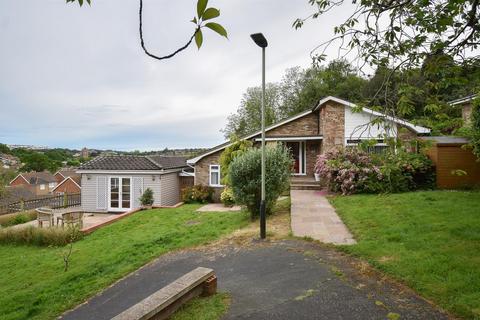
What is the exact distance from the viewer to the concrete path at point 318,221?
7478 mm

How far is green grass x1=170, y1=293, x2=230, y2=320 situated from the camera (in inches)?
160

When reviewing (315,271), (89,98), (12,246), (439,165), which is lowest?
(12,246)

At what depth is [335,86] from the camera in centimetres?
3328

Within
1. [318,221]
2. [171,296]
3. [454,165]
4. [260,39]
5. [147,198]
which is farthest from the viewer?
[147,198]

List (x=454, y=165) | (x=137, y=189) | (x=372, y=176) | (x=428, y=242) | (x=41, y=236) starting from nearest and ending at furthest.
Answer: (x=428, y=242) < (x=41, y=236) < (x=454, y=165) < (x=372, y=176) < (x=137, y=189)

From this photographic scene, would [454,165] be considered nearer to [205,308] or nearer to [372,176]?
[372,176]

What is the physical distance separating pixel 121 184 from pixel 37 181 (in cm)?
5197

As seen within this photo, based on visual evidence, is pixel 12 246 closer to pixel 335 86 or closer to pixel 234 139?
pixel 234 139

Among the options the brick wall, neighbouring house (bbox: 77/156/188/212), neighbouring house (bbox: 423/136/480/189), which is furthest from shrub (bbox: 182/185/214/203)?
neighbouring house (bbox: 423/136/480/189)

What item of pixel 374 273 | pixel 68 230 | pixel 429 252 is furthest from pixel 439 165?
pixel 68 230

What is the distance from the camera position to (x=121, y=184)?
63.0ft

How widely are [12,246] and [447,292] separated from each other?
561 inches

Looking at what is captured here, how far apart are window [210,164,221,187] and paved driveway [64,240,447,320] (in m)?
11.5

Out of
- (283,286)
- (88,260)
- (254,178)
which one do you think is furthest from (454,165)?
(88,260)
